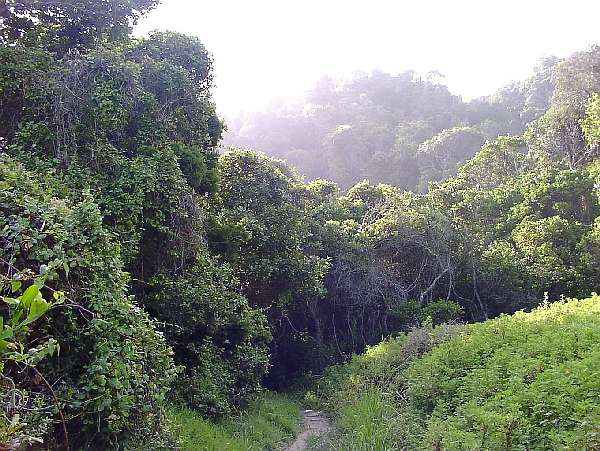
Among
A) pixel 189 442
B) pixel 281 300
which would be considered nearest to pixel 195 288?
pixel 189 442

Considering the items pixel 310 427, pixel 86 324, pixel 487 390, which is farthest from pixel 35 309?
pixel 310 427

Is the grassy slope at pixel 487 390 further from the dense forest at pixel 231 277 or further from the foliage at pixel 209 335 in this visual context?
the foliage at pixel 209 335

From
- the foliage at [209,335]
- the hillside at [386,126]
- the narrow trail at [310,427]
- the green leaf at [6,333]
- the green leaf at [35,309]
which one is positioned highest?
the hillside at [386,126]

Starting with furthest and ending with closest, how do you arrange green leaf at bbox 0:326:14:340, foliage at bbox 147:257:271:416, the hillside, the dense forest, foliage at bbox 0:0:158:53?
the hillside
foliage at bbox 0:0:158:53
foliage at bbox 147:257:271:416
the dense forest
green leaf at bbox 0:326:14:340

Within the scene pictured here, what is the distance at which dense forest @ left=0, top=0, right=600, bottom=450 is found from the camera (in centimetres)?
451

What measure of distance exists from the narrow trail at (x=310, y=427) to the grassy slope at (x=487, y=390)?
313 millimetres

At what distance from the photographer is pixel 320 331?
15945mm

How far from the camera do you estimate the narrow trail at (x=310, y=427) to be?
27.1ft

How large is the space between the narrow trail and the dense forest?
27cm

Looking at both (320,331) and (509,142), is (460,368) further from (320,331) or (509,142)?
(509,142)

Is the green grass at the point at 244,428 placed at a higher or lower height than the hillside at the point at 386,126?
Result: lower

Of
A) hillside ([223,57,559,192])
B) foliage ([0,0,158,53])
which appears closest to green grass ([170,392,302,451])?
foliage ([0,0,158,53])

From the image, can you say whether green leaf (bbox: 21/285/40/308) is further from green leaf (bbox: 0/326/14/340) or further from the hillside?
the hillside

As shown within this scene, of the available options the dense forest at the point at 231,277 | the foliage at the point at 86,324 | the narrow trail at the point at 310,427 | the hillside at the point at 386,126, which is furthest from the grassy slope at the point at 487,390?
the hillside at the point at 386,126
